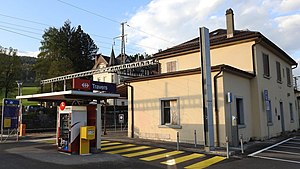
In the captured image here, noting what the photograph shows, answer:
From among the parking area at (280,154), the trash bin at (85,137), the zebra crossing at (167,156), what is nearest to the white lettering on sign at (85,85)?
the trash bin at (85,137)

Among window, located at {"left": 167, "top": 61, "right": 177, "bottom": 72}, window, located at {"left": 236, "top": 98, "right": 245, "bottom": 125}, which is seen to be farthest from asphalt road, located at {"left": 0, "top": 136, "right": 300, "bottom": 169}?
window, located at {"left": 167, "top": 61, "right": 177, "bottom": 72}

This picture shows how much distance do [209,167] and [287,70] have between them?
19740 mm

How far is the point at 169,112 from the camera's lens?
17.3m

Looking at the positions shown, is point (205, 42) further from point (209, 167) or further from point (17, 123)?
point (17, 123)

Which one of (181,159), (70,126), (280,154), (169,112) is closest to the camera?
(181,159)

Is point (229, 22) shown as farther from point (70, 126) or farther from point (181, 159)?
point (70, 126)

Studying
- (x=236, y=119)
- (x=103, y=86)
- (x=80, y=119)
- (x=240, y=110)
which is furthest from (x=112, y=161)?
(x=240, y=110)

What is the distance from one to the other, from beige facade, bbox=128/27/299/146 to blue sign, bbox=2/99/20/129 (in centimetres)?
799

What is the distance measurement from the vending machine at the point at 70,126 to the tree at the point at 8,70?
98.3 ft

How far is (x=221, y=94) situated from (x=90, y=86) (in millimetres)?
6970

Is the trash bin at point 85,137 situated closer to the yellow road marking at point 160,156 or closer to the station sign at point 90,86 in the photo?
the station sign at point 90,86

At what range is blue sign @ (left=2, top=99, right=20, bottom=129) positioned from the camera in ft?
60.3

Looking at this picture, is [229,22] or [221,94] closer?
[221,94]

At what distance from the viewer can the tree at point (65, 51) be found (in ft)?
168
